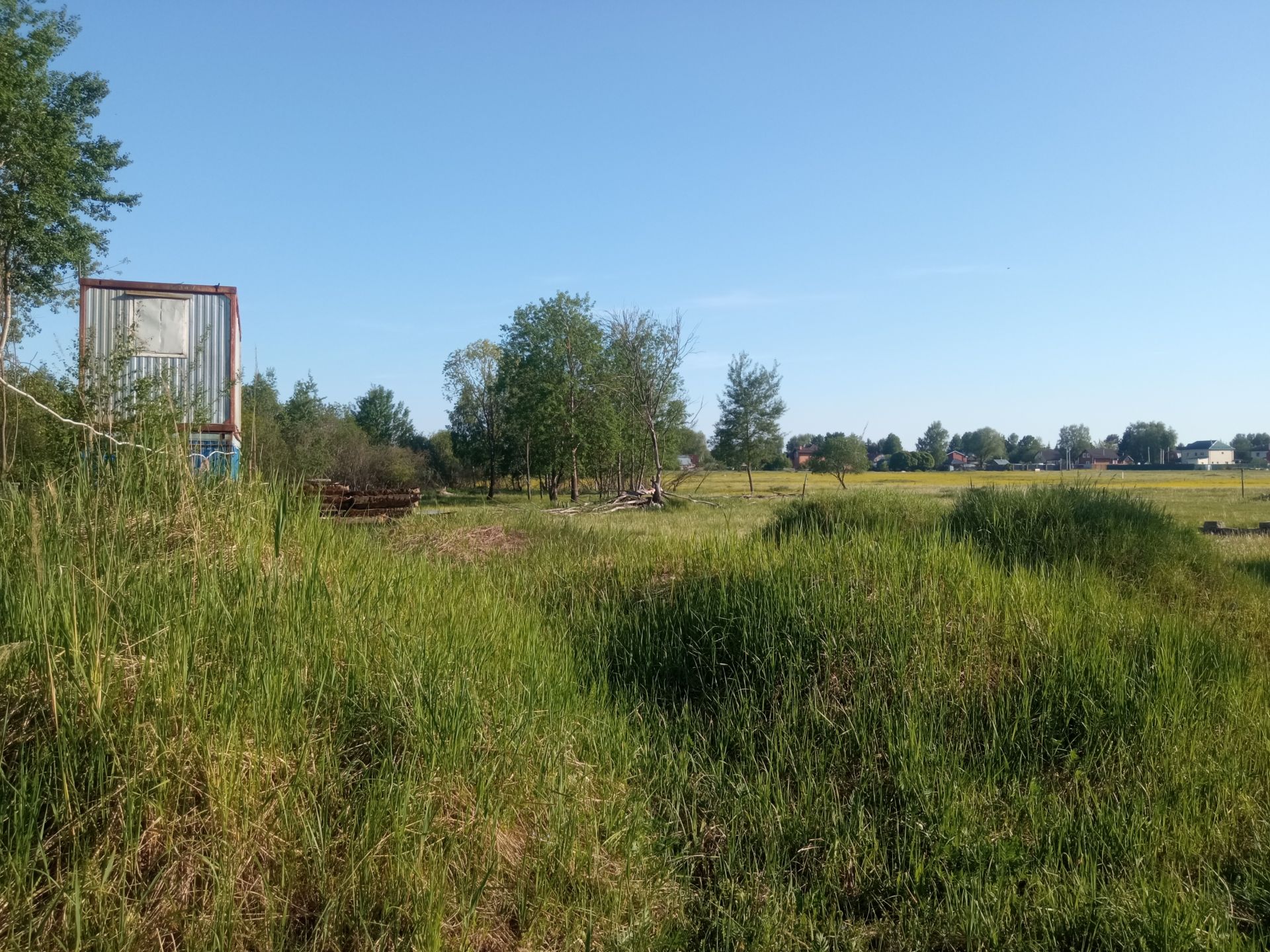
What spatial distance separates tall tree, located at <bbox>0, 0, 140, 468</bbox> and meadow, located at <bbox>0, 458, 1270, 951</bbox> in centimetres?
1896

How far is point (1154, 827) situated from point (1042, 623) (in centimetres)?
185

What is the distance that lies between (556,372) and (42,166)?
21664mm

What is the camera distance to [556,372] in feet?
129

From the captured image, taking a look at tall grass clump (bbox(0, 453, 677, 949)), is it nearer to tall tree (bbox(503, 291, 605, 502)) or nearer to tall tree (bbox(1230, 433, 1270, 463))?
tall tree (bbox(503, 291, 605, 502))

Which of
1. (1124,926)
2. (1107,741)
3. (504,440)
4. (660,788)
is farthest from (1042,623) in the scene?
(504,440)

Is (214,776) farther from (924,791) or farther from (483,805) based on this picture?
(924,791)

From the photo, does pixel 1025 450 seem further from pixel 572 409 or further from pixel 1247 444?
pixel 572 409

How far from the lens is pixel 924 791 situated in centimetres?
475

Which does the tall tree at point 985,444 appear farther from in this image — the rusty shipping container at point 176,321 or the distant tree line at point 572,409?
the rusty shipping container at point 176,321

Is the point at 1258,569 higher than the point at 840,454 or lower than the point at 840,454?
lower

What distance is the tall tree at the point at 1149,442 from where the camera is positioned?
92312 mm

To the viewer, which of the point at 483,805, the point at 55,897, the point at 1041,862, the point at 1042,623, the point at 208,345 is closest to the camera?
the point at 55,897

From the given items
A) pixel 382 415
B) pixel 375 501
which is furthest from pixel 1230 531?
pixel 382 415

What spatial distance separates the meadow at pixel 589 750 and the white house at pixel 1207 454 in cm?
10517
